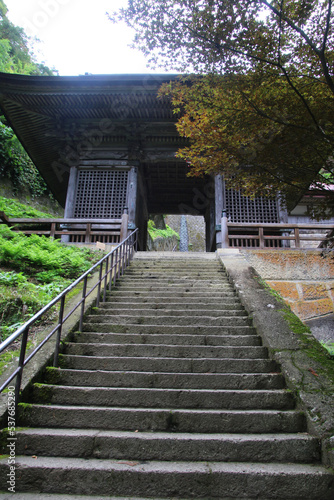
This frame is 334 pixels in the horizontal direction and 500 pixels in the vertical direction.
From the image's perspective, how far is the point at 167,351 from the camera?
3602 mm

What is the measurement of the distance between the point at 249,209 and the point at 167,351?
7654 millimetres

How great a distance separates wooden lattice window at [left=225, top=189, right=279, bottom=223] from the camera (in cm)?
1009

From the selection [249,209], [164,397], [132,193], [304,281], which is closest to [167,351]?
[164,397]

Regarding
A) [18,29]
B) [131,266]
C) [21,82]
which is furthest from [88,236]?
[18,29]

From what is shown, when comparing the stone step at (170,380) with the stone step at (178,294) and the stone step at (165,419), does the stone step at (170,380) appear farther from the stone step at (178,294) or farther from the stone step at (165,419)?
the stone step at (178,294)

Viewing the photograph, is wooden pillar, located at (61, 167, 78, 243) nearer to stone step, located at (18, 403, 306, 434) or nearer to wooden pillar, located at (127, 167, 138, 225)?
wooden pillar, located at (127, 167, 138, 225)

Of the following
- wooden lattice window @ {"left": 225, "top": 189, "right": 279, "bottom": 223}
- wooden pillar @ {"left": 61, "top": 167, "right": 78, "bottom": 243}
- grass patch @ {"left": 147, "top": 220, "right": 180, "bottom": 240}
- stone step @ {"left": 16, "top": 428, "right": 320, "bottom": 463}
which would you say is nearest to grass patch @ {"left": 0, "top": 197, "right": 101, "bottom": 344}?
stone step @ {"left": 16, "top": 428, "right": 320, "bottom": 463}

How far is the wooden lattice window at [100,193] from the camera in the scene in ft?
34.3

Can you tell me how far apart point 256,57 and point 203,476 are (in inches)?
143

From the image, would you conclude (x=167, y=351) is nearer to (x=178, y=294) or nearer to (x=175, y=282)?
(x=178, y=294)

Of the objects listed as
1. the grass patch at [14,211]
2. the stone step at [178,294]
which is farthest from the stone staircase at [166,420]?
the grass patch at [14,211]

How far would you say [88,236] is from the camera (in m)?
8.78

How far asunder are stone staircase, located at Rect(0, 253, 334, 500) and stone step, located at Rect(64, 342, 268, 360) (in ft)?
0.04

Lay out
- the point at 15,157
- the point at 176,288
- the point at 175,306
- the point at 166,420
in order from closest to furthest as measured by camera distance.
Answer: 1. the point at 166,420
2. the point at 175,306
3. the point at 176,288
4. the point at 15,157
